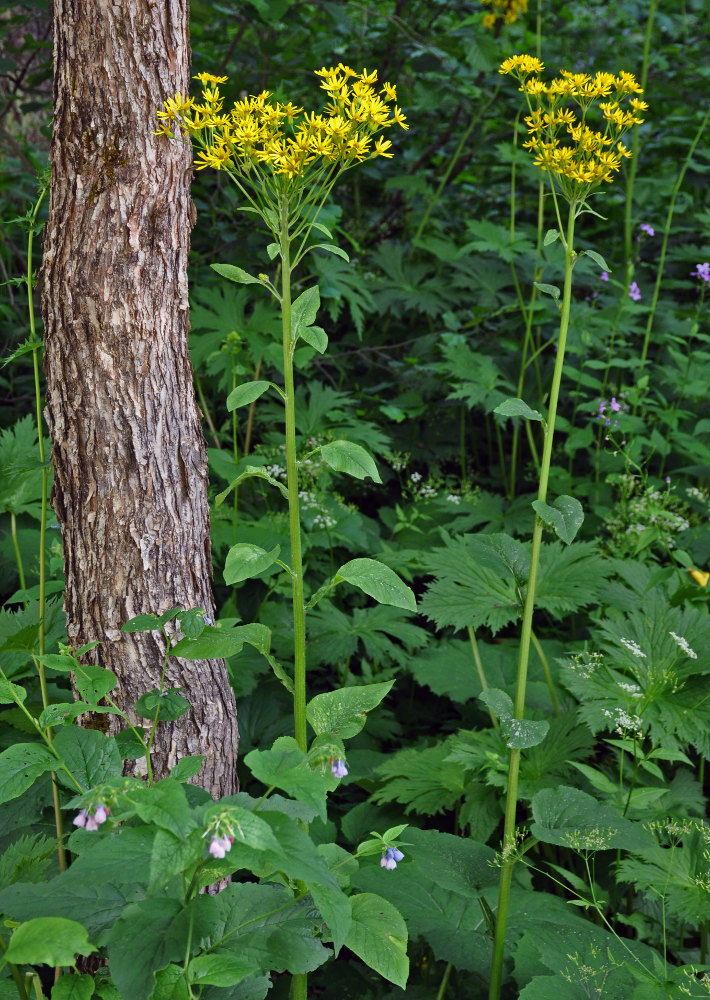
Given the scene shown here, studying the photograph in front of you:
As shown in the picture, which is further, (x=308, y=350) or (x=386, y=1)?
(x=386, y=1)

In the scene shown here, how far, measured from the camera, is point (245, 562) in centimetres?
136

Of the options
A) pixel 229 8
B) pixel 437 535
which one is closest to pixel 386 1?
pixel 229 8

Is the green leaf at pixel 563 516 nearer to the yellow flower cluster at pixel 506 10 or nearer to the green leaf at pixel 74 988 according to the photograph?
the green leaf at pixel 74 988

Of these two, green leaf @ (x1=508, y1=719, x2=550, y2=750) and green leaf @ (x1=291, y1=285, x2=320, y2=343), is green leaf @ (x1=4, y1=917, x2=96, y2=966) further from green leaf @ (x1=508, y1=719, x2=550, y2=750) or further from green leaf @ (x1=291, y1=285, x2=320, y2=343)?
green leaf @ (x1=291, y1=285, x2=320, y2=343)

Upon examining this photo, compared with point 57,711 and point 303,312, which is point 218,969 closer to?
point 57,711

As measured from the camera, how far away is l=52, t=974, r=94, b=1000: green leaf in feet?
3.66

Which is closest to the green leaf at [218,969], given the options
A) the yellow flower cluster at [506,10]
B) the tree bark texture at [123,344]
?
the tree bark texture at [123,344]

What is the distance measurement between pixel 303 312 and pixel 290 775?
2.61ft

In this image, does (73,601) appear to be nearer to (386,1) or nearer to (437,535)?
(437,535)

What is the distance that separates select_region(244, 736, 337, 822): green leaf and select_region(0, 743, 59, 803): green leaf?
0.34 metres

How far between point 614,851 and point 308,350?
1855mm

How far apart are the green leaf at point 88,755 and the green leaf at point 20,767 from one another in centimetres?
6

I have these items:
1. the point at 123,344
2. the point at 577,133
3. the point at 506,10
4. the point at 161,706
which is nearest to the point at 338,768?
the point at 161,706

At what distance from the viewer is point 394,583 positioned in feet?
4.50
